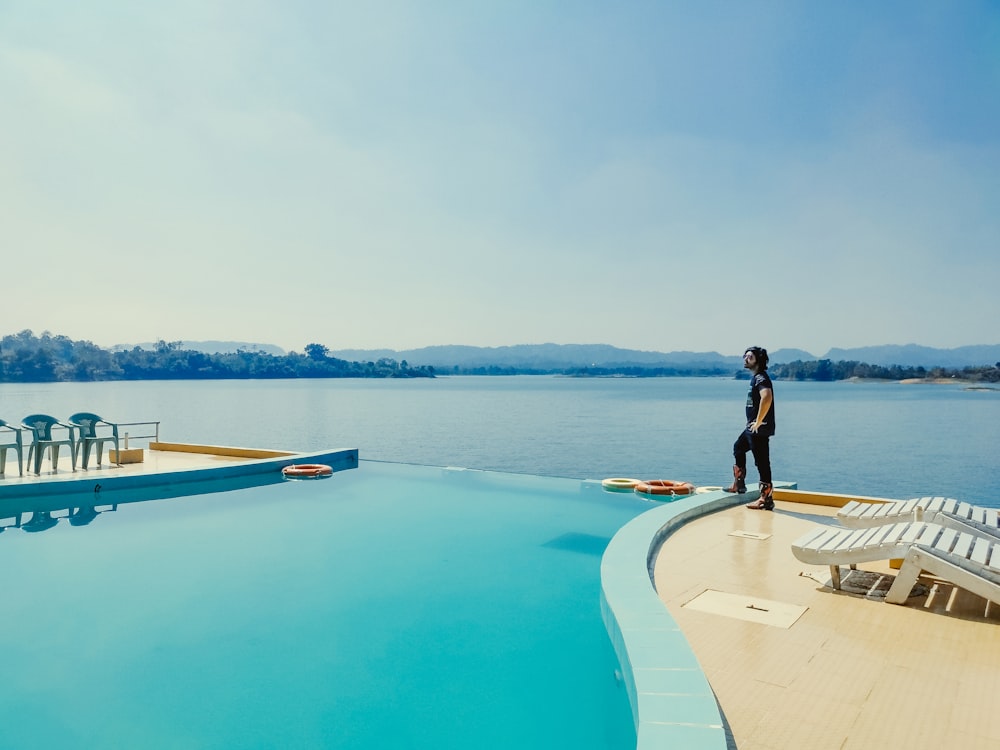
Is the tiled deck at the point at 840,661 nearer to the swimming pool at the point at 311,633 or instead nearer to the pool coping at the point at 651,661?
the pool coping at the point at 651,661

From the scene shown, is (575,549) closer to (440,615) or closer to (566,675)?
(440,615)

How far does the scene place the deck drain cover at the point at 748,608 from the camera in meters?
3.50

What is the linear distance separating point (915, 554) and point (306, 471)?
8779 millimetres

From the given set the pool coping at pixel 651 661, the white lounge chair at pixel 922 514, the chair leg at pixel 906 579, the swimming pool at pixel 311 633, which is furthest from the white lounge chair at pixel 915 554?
the swimming pool at pixel 311 633

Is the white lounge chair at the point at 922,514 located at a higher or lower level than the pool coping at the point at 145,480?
higher

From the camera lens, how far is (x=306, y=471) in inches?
409

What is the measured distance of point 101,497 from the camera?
8.58 m

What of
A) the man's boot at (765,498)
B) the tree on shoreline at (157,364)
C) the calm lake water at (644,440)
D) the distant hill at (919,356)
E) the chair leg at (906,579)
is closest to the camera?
the chair leg at (906,579)

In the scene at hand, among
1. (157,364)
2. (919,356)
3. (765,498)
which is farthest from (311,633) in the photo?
(919,356)

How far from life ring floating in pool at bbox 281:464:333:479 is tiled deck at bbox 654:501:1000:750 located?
23.7 feet

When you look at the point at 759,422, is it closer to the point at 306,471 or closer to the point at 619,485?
the point at 619,485

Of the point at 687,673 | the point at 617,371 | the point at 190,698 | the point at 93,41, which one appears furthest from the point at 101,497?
the point at 617,371

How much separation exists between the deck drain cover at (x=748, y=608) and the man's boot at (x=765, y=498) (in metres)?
2.94

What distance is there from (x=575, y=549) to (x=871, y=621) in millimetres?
3095
